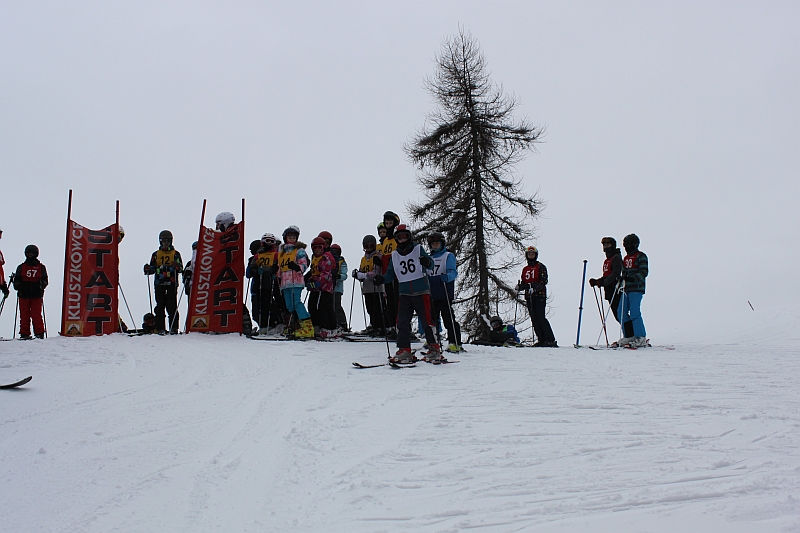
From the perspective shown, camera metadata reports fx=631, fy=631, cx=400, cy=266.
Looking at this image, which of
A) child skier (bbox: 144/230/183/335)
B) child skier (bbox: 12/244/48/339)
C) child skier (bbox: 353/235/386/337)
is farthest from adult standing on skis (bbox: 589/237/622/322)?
child skier (bbox: 12/244/48/339)

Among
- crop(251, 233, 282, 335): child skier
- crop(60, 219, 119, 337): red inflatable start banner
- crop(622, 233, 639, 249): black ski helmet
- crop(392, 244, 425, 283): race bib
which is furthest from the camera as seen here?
crop(251, 233, 282, 335): child skier

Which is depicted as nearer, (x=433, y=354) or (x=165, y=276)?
(x=433, y=354)

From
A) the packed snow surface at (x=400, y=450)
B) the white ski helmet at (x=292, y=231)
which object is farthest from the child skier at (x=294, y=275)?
the packed snow surface at (x=400, y=450)

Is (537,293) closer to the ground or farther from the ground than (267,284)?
closer to the ground

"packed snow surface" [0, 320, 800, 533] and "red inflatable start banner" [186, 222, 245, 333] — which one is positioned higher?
"red inflatable start banner" [186, 222, 245, 333]

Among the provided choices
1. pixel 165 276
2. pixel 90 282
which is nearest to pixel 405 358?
pixel 165 276

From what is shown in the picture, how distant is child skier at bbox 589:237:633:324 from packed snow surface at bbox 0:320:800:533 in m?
3.64

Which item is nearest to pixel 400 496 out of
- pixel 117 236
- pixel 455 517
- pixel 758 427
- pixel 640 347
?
pixel 455 517

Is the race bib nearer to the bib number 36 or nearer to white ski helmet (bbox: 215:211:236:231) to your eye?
the bib number 36

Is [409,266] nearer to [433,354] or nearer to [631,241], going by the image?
[433,354]

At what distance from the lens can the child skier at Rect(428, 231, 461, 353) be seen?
979 cm

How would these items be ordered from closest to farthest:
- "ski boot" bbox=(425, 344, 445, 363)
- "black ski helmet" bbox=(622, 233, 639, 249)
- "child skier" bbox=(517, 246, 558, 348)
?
"ski boot" bbox=(425, 344, 445, 363) < "black ski helmet" bbox=(622, 233, 639, 249) < "child skier" bbox=(517, 246, 558, 348)

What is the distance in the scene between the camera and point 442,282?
10.0 m

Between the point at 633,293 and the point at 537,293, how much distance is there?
1.91 m
